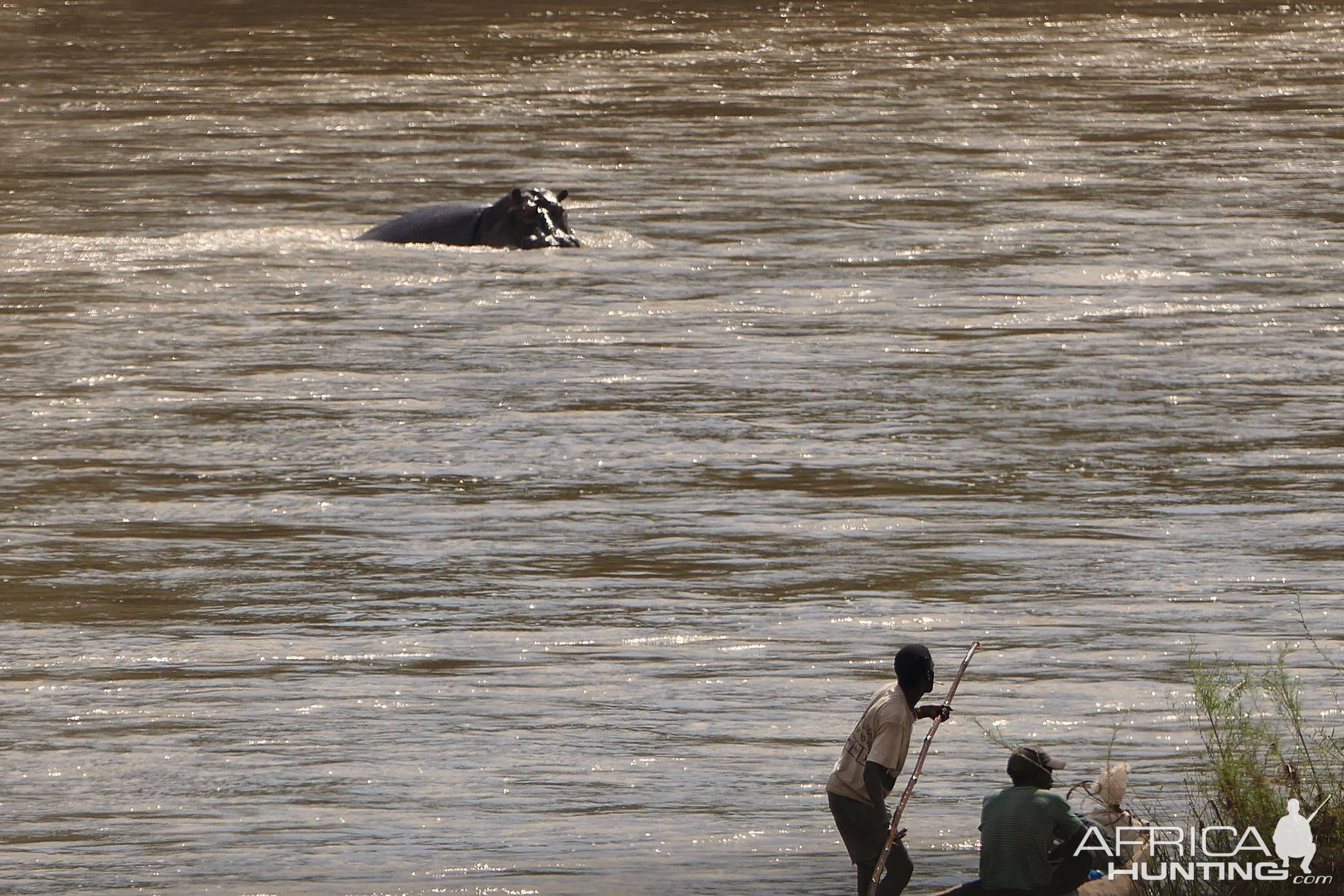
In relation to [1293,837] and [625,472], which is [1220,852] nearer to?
[1293,837]

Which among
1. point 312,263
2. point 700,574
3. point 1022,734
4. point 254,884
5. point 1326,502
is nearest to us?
point 254,884

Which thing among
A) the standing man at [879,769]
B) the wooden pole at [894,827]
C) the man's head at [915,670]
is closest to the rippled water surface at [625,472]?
the standing man at [879,769]

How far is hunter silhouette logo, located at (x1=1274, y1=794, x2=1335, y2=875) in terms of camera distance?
34.7 feet

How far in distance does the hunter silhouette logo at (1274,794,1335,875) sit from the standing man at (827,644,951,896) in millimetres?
1430

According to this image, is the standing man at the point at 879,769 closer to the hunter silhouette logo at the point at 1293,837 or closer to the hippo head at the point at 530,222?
the hunter silhouette logo at the point at 1293,837

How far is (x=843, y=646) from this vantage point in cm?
1519

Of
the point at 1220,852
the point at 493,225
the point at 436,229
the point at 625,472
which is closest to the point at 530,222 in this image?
the point at 493,225

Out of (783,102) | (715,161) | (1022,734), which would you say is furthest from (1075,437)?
(783,102)

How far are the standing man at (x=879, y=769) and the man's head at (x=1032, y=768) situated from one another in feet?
1.13

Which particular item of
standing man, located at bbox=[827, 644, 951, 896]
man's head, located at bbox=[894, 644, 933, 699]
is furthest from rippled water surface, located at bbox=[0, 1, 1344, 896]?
man's head, located at bbox=[894, 644, 933, 699]

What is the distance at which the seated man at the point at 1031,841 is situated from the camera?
34.8ft

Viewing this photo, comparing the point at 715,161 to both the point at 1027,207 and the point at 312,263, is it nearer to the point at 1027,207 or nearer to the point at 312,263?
the point at 1027,207

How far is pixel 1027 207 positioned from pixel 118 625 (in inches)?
715

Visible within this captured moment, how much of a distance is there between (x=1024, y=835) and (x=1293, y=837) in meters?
1.09
